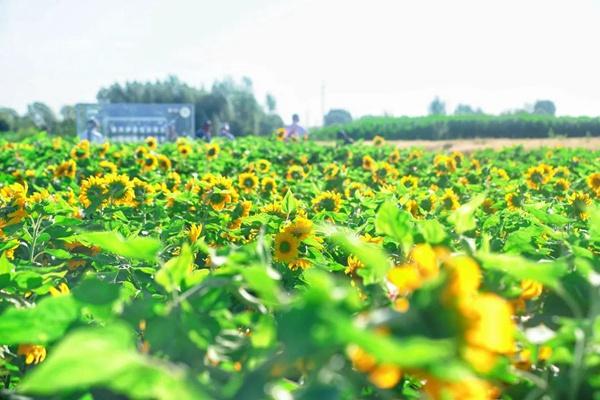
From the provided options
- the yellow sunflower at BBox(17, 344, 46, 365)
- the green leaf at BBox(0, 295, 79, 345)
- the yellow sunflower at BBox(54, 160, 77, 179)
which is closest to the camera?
the green leaf at BBox(0, 295, 79, 345)

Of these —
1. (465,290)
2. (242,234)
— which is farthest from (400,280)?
(242,234)

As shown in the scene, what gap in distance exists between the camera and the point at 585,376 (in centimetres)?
85

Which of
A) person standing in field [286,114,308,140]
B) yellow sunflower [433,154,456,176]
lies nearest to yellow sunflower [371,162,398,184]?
yellow sunflower [433,154,456,176]

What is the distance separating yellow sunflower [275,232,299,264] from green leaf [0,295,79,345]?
3.89ft

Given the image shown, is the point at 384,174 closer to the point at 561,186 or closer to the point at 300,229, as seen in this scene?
the point at 561,186

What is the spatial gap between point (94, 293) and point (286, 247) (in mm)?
1266

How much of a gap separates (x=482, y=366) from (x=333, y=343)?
5.3 inches

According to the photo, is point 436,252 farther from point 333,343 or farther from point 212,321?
point 333,343

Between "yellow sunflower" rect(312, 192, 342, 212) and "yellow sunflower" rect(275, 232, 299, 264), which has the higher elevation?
"yellow sunflower" rect(275, 232, 299, 264)

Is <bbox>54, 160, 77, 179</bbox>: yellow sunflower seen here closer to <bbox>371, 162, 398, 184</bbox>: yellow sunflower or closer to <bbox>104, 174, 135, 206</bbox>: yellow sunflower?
<bbox>371, 162, 398, 184</bbox>: yellow sunflower

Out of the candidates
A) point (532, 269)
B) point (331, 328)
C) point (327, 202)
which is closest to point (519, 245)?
point (532, 269)

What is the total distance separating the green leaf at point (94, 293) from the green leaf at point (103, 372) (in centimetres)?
20

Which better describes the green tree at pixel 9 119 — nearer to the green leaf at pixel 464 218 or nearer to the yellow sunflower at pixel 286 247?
the yellow sunflower at pixel 286 247

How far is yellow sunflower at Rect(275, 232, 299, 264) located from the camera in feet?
6.85
